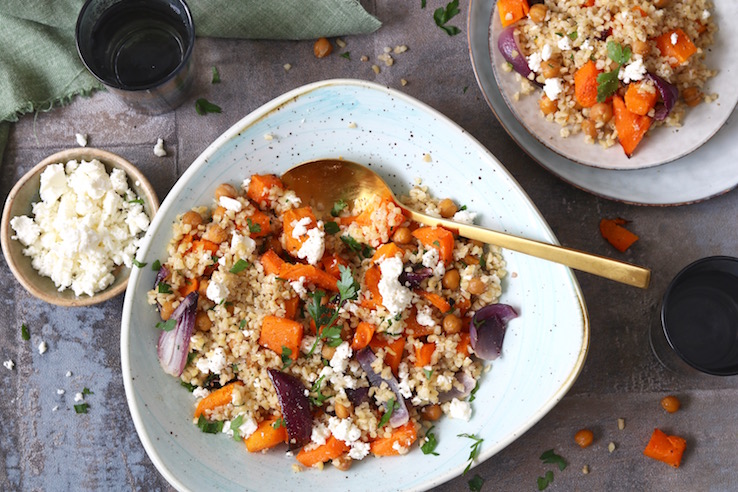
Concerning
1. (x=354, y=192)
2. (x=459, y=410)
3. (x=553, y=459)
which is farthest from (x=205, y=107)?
(x=553, y=459)

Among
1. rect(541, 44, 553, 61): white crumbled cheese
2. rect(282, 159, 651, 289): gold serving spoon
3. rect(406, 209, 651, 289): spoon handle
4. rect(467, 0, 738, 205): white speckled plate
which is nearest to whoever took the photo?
rect(406, 209, 651, 289): spoon handle

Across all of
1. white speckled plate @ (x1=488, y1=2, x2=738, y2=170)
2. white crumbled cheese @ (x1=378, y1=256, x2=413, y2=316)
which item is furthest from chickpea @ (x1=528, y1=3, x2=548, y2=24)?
white crumbled cheese @ (x1=378, y1=256, x2=413, y2=316)

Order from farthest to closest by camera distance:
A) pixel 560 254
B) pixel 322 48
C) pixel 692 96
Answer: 1. pixel 322 48
2. pixel 692 96
3. pixel 560 254

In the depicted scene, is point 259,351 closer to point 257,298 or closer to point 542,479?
point 257,298

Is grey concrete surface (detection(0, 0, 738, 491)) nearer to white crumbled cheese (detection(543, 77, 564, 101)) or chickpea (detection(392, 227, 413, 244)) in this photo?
white crumbled cheese (detection(543, 77, 564, 101))

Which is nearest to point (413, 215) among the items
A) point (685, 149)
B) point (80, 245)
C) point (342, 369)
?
point (342, 369)

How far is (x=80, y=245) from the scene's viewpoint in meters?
2.23

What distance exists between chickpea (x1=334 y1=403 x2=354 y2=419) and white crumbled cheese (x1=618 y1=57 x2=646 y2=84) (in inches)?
54.5

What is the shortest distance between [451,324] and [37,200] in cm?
153

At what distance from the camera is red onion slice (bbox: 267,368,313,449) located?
2016 millimetres

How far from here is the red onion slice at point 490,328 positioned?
2109 mm

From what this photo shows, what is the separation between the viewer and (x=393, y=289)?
1.98 m

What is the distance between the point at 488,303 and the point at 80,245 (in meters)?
1.36

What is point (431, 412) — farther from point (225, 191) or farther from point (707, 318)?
point (707, 318)
